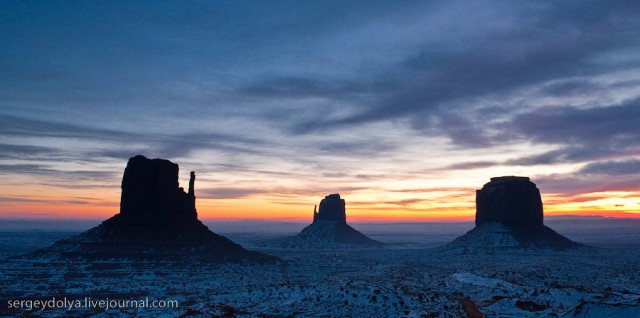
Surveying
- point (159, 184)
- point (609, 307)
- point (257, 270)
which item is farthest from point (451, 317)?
point (159, 184)

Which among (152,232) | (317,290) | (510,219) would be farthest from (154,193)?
(510,219)

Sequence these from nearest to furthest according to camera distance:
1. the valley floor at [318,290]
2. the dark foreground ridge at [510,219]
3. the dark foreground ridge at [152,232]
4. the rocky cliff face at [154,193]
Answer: the valley floor at [318,290]
the dark foreground ridge at [152,232]
the rocky cliff face at [154,193]
the dark foreground ridge at [510,219]

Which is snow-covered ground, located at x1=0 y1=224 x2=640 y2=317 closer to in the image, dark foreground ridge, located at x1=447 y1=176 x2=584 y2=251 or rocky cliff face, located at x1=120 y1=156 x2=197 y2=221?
rocky cliff face, located at x1=120 y1=156 x2=197 y2=221

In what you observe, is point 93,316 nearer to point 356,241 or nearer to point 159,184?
point 159,184

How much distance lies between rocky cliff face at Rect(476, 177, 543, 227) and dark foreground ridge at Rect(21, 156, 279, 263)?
2909 inches

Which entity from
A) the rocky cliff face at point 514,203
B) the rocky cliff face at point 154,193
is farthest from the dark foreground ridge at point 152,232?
the rocky cliff face at point 514,203

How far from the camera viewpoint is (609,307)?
3219 centimetres

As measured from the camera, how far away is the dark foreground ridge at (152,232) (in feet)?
264

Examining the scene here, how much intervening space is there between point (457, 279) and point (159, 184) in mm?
57888

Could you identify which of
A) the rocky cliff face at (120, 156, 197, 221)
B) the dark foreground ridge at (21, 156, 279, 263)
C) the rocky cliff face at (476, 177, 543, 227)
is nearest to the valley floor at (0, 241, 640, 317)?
the dark foreground ridge at (21, 156, 279, 263)

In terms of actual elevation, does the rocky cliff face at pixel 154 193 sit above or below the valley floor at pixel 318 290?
above

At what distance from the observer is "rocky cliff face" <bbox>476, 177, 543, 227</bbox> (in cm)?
13512

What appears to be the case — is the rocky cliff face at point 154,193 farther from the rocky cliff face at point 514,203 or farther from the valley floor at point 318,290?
the rocky cliff face at point 514,203

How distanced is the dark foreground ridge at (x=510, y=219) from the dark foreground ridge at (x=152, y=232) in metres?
64.9
